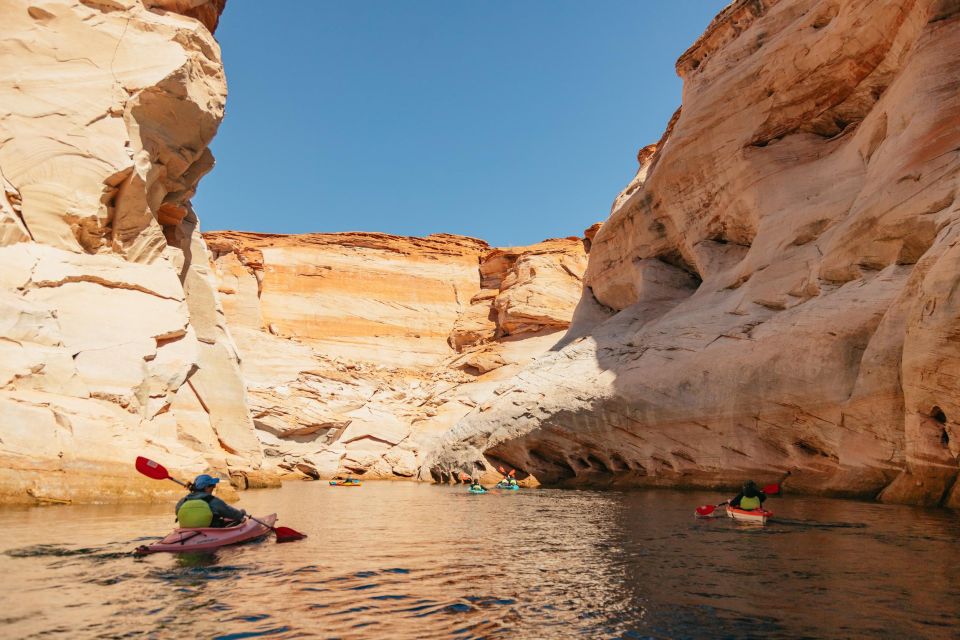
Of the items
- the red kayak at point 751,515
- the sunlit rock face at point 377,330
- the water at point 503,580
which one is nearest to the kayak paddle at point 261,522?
the water at point 503,580

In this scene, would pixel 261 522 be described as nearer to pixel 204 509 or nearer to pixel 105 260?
pixel 204 509

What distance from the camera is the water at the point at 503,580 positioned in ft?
16.9

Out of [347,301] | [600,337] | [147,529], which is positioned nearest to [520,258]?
[347,301]

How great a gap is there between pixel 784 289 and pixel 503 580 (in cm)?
1359

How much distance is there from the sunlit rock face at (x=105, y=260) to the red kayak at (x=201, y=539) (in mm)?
5624

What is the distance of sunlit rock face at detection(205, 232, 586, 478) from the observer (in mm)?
36531

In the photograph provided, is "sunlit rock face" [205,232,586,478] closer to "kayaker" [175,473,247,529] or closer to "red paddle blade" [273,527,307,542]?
"red paddle blade" [273,527,307,542]

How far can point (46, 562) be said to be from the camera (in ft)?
24.3

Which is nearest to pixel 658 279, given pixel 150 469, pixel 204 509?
pixel 150 469

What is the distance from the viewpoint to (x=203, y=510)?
9102 millimetres

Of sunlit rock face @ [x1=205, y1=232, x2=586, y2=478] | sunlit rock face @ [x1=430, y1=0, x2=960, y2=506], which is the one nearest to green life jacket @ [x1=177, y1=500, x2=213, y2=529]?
sunlit rock face @ [x1=430, y1=0, x2=960, y2=506]

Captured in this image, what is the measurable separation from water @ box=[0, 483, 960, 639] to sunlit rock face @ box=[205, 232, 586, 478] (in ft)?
79.6

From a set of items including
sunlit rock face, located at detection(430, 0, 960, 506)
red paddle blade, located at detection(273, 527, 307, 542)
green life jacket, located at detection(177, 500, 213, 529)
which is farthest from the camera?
sunlit rock face, located at detection(430, 0, 960, 506)

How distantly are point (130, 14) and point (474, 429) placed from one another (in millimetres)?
18712
